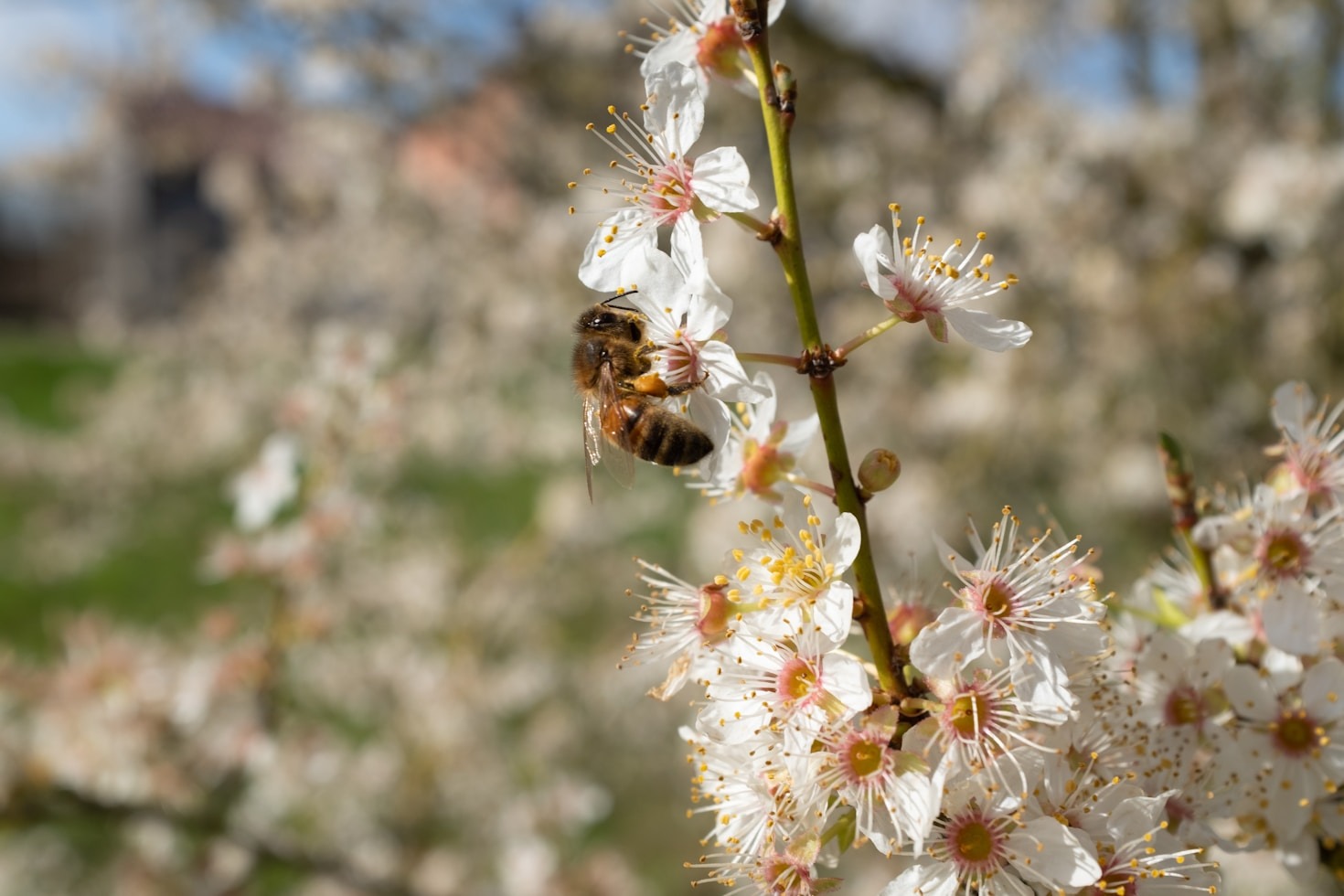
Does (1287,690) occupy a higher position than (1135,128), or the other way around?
(1135,128)

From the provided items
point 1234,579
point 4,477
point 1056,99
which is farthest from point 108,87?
point 1234,579

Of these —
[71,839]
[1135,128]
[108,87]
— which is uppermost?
[108,87]

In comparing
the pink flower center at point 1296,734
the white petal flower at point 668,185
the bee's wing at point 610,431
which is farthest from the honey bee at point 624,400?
the pink flower center at point 1296,734

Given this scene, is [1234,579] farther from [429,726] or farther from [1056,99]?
[1056,99]

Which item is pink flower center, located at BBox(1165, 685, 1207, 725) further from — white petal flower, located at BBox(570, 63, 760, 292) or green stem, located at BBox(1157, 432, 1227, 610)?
white petal flower, located at BBox(570, 63, 760, 292)

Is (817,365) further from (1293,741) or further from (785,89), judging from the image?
(1293,741)

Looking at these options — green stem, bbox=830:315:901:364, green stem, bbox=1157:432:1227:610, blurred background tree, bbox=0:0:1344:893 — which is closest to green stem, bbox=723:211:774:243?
green stem, bbox=830:315:901:364
